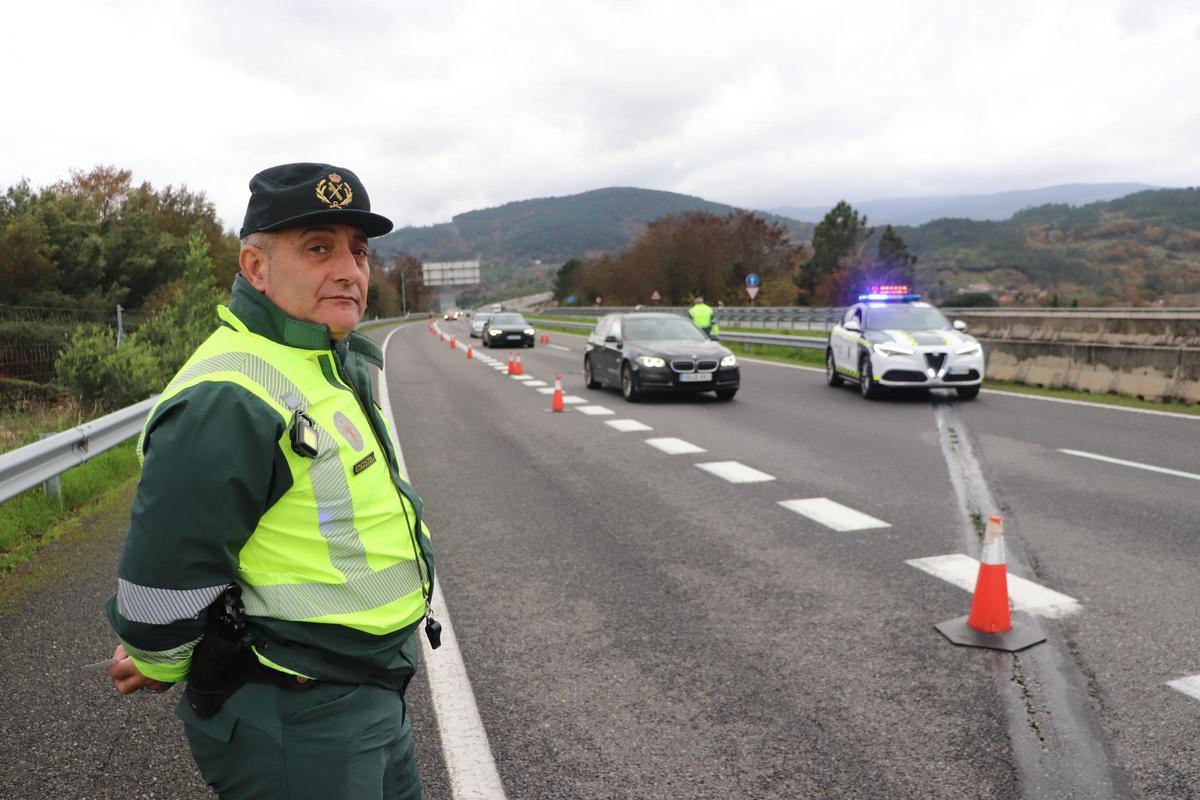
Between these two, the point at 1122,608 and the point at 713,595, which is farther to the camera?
the point at 713,595

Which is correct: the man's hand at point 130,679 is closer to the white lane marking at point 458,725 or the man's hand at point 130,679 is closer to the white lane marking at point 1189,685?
the white lane marking at point 458,725

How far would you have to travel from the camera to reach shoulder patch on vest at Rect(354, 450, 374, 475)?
1873 millimetres

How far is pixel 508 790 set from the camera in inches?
126

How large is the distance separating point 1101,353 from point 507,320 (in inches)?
959

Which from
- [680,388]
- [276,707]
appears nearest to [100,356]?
[680,388]

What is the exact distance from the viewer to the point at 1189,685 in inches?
158

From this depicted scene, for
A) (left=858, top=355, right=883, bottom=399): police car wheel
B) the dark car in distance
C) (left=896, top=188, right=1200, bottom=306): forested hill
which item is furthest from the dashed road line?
(left=896, top=188, right=1200, bottom=306): forested hill

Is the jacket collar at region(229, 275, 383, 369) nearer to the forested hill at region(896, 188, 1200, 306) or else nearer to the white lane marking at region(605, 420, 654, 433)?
the white lane marking at region(605, 420, 654, 433)

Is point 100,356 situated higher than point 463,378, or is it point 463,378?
point 100,356

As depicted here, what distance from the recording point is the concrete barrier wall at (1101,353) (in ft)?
48.2

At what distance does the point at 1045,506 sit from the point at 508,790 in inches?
234

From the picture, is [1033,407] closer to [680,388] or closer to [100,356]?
[680,388]

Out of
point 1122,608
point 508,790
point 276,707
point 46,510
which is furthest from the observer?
point 46,510

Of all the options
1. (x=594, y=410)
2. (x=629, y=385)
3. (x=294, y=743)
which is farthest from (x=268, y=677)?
(x=629, y=385)
